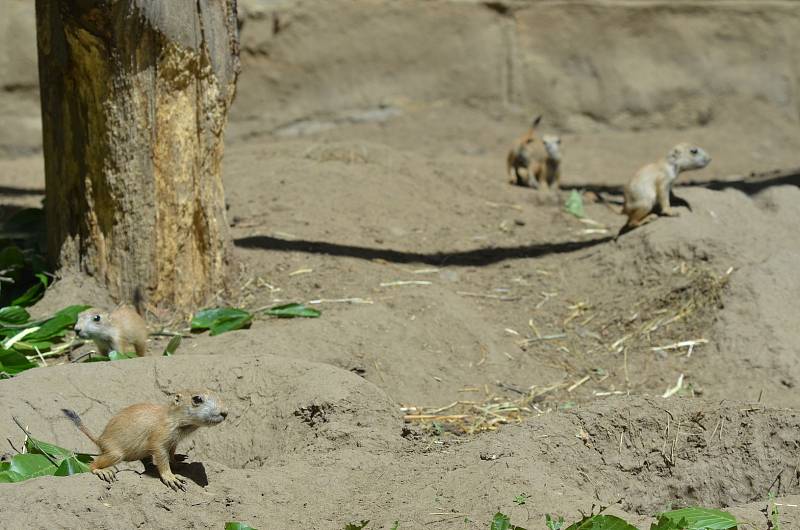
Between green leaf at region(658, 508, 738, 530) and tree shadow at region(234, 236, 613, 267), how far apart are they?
4030 millimetres

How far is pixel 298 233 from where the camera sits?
8.30 meters

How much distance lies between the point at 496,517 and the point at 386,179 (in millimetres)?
5739

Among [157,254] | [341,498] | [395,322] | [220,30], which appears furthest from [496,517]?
[220,30]

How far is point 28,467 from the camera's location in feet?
14.5

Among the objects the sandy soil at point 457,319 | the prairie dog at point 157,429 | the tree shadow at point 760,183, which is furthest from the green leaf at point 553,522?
the tree shadow at point 760,183

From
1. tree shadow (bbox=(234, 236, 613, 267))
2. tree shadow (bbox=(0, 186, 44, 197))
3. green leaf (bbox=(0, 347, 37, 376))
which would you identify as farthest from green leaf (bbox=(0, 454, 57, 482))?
tree shadow (bbox=(0, 186, 44, 197))

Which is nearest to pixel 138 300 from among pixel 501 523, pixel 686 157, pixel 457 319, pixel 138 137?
pixel 138 137

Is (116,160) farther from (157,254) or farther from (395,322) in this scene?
(395,322)

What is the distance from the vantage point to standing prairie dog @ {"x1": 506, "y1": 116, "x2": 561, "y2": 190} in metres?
10.5

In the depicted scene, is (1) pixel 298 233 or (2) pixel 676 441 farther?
(1) pixel 298 233

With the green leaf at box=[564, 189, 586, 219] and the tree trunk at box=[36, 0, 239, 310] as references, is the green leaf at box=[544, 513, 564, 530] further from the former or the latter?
the green leaf at box=[564, 189, 586, 219]

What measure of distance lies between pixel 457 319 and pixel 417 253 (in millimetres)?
1397

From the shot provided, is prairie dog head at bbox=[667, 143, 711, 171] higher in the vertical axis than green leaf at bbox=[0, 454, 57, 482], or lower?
higher

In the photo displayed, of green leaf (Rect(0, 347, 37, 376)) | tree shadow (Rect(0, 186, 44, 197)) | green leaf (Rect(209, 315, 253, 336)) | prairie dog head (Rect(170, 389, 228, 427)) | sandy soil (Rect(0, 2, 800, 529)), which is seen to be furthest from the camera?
tree shadow (Rect(0, 186, 44, 197))
